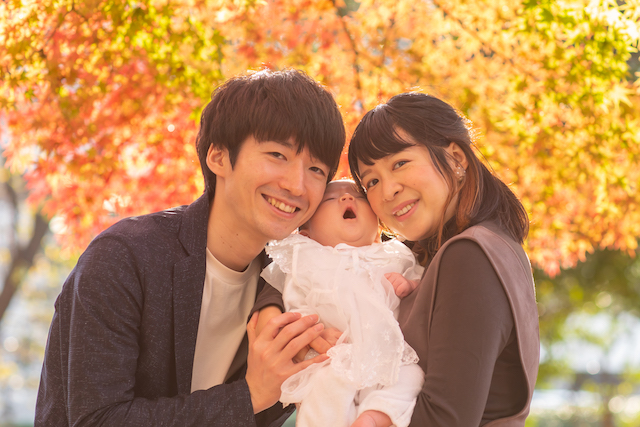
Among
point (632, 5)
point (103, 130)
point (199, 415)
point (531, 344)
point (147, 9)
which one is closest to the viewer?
point (531, 344)

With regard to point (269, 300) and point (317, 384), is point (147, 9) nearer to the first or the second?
point (269, 300)

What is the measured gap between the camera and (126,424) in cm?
198

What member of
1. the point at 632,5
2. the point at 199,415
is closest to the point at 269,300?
the point at 199,415

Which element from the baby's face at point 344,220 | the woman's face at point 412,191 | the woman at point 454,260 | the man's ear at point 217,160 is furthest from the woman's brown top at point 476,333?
the man's ear at point 217,160

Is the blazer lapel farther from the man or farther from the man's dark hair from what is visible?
the man's dark hair

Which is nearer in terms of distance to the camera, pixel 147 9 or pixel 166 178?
pixel 147 9

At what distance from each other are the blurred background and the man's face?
1.19m

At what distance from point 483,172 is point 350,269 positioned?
2.42ft

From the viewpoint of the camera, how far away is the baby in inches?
72.0

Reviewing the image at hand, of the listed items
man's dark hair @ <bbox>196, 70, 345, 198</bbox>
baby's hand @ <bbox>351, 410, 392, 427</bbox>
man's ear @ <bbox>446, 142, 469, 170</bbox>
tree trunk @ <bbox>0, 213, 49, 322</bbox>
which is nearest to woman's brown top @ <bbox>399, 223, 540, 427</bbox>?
baby's hand @ <bbox>351, 410, 392, 427</bbox>

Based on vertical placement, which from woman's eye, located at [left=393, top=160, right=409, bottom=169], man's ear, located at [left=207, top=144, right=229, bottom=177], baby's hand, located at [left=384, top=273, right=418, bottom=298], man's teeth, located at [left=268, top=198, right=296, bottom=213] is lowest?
baby's hand, located at [left=384, top=273, right=418, bottom=298]

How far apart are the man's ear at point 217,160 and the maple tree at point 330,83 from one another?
1212 millimetres

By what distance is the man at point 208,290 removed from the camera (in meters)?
2.02

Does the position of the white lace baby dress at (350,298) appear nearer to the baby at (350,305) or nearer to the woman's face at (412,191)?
the baby at (350,305)
